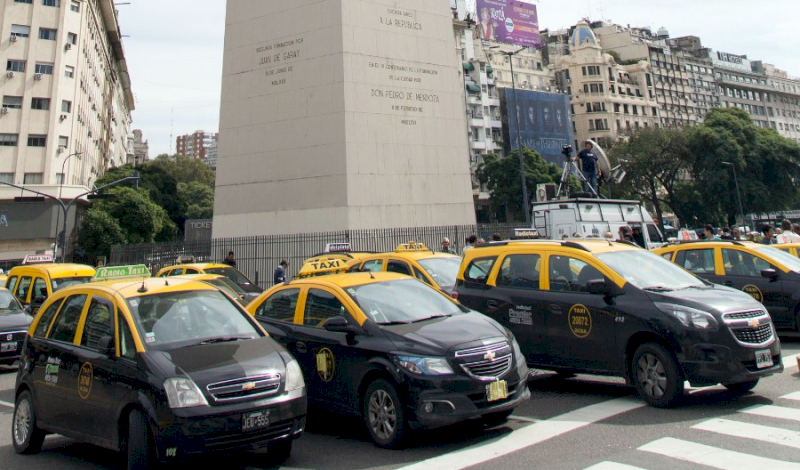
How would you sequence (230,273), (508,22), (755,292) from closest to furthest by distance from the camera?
(755,292) → (230,273) → (508,22)

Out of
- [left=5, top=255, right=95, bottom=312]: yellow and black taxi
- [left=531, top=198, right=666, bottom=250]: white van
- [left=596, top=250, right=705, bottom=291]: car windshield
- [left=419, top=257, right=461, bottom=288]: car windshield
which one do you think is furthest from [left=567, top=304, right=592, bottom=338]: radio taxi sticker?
[left=5, top=255, right=95, bottom=312]: yellow and black taxi

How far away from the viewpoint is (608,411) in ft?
23.4

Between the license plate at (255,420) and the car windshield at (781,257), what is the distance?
9.90m

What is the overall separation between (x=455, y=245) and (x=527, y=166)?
44.3 meters

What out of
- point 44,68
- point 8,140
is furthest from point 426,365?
point 44,68

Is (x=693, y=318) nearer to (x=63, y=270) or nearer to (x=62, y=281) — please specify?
(x=62, y=281)

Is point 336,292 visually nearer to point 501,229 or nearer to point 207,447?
point 207,447

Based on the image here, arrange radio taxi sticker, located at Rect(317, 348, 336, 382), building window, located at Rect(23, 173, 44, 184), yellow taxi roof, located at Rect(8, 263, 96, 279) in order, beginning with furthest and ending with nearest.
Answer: building window, located at Rect(23, 173, 44, 184), yellow taxi roof, located at Rect(8, 263, 96, 279), radio taxi sticker, located at Rect(317, 348, 336, 382)

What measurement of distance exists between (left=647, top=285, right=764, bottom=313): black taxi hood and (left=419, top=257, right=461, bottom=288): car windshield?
4501mm

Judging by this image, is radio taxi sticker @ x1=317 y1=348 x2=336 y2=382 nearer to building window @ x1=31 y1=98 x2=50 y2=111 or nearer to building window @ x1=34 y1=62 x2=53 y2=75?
building window @ x1=31 y1=98 x2=50 y2=111

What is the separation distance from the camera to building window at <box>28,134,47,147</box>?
47719 mm

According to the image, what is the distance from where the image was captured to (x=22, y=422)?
680cm

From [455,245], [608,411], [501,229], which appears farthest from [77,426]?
[501,229]

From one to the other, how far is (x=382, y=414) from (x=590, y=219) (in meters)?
15.0
